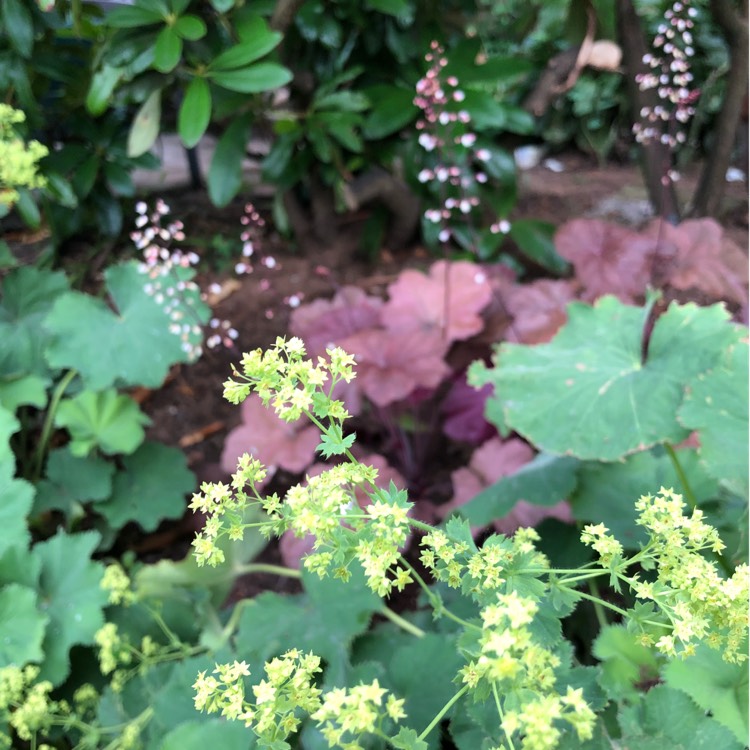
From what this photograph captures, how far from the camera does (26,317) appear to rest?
144cm

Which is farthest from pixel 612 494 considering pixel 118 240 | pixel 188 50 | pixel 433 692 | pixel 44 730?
pixel 118 240

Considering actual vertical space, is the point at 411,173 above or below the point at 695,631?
below

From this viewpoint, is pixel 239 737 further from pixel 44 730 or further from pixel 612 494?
pixel 612 494

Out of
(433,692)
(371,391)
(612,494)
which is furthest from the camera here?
(371,391)

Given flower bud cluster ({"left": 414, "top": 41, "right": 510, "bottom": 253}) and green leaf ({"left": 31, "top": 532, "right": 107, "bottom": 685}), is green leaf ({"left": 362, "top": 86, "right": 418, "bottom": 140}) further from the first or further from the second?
green leaf ({"left": 31, "top": 532, "right": 107, "bottom": 685})

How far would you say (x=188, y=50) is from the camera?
4.76ft

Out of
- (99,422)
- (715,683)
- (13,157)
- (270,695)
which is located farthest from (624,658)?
(13,157)

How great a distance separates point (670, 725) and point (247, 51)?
1.39 m

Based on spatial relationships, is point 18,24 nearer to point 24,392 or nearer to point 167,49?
point 167,49

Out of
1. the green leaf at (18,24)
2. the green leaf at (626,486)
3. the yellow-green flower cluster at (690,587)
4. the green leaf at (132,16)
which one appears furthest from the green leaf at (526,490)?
the green leaf at (18,24)

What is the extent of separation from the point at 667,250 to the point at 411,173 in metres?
0.72

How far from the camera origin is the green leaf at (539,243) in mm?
1958

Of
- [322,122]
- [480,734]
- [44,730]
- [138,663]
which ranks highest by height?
[322,122]

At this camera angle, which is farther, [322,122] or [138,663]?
[322,122]
